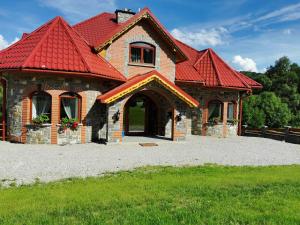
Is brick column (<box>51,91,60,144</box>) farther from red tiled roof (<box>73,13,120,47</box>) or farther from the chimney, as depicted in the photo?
the chimney

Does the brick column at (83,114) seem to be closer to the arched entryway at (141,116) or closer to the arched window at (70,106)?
the arched window at (70,106)

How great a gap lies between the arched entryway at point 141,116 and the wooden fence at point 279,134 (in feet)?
27.2

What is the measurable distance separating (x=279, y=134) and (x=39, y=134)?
51.9 ft

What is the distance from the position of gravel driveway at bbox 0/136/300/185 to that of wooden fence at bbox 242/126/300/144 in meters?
4.46

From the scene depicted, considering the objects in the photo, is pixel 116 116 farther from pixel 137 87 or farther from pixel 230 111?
pixel 230 111

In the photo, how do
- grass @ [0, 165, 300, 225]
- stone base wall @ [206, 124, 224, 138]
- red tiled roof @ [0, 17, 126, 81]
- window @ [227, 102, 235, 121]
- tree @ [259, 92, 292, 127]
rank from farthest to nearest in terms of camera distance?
tree @ [259, 92, 292, 127]
window @ [227, 102, 235, 121]
stone base wall @ [206, 124, 224, 138]
red tiled roof @ [0, 17, 126, 81]
grass @ [0, 165, 300, 225]

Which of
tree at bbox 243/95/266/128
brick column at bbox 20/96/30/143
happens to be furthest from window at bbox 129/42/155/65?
tree at bbox 243/95/266/128

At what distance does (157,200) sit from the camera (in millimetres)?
6703

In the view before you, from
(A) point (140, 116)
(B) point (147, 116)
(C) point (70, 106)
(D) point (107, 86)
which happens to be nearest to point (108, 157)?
(C) point (70, 106)

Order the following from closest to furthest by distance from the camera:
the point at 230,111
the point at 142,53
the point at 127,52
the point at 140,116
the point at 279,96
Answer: the point at 127,52, the point at 142,53, the point at 140,116, the point at 230,111, the point at 279,96

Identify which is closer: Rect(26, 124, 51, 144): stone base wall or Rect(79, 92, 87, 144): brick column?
Rect(26, 124, 51, 144): stone base wall

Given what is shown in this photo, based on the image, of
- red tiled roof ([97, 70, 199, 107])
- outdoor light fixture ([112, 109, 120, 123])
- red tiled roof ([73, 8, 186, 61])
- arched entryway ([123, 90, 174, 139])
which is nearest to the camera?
red tiled roof ([97, 70, 199, 107])

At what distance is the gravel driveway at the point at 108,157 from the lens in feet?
32.2

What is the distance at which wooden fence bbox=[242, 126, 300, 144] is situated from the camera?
68.2 feet
